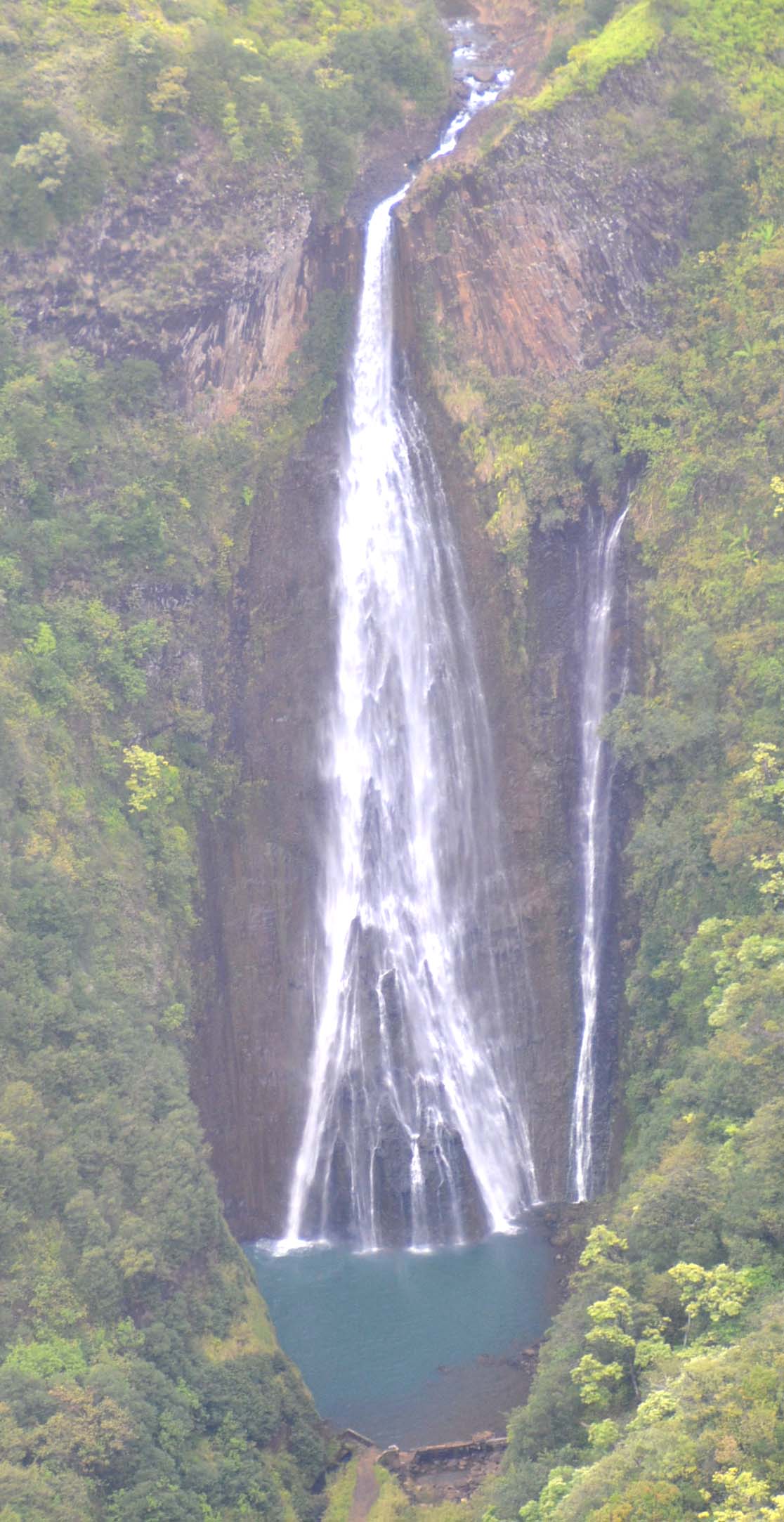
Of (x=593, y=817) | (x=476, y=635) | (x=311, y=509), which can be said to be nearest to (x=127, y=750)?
(x=311, y=509)

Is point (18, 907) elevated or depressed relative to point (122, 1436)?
elevated

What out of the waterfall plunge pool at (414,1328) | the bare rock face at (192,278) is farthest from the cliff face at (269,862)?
the bare rock face at (192,278)

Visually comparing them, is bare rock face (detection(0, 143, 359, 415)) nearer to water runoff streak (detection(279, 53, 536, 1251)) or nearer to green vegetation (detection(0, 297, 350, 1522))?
green vegetation (detection(0, 297, 350, 1522))

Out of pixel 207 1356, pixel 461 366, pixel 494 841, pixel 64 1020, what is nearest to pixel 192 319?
pixel 461 366

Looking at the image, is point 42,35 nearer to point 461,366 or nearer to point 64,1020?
point 461,366

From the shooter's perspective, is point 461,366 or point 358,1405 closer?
point 358,1405
